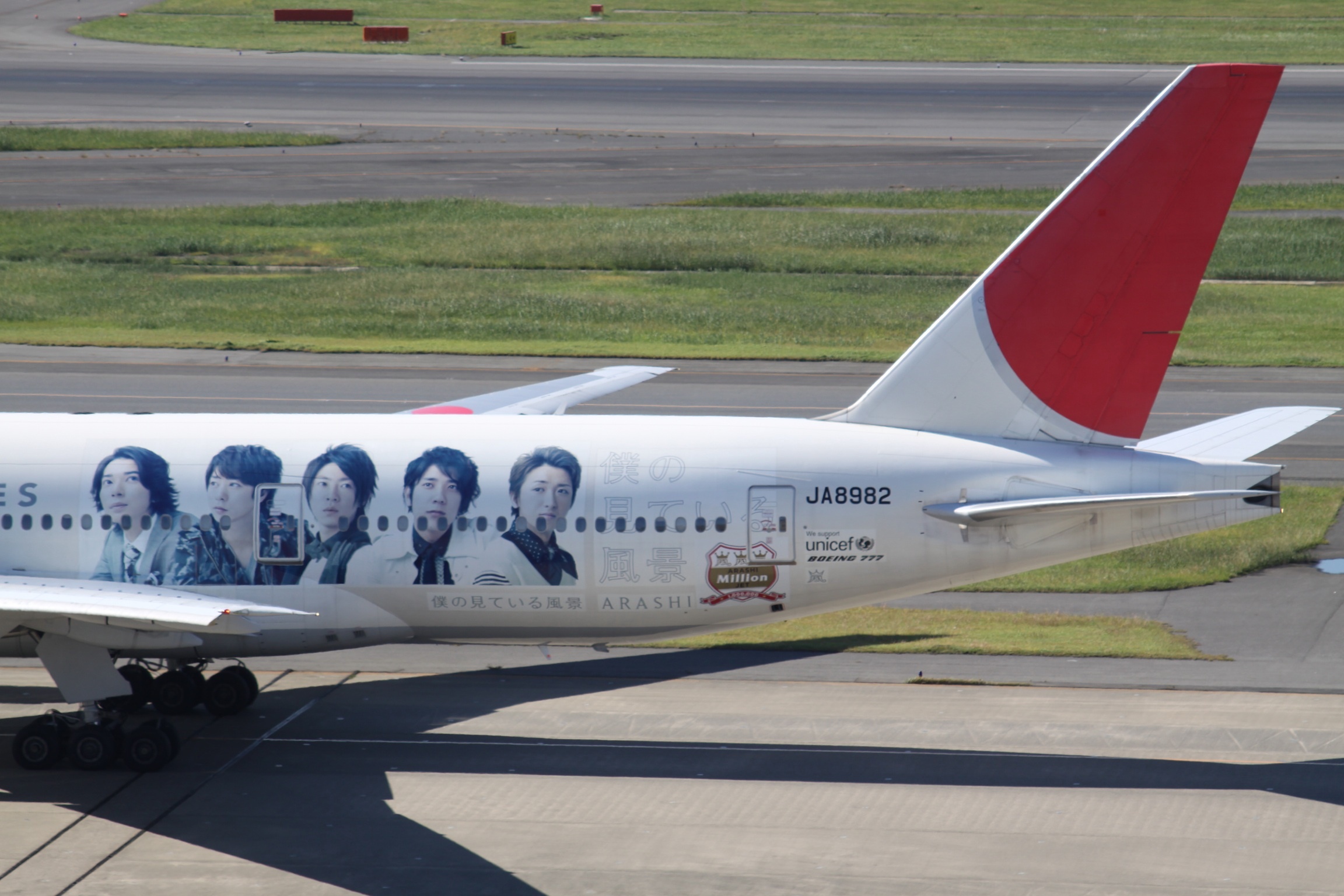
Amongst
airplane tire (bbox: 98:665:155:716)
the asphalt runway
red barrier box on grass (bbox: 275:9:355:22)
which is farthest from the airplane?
red barrier box on grass (bbox: 275:9:355:22)

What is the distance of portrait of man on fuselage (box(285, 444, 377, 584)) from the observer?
68.1ft

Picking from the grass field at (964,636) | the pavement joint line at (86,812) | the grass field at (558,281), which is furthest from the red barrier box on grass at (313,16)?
the pavement joint line at (86,812)

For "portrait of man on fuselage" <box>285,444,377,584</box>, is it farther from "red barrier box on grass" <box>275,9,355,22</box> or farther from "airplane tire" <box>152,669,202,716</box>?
"red barrier box on grass" <box>275,9,355,22</box>

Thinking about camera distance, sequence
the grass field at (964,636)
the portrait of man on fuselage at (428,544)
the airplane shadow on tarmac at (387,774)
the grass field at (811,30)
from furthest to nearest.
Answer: the grass field at (811,30) < the grass field at (964,636) < the portrait of man on fuselage at (428,544) < the airplane shadow on tarmac at (387,774)

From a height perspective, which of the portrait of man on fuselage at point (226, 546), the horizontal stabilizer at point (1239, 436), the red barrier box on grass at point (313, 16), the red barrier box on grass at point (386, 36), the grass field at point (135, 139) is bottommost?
the portrait of man on fuselage at point (226, 546)

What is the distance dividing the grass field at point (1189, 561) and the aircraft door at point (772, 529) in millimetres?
9181

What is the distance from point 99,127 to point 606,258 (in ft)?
115

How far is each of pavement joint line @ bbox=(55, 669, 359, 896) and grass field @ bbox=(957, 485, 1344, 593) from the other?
12188 mm

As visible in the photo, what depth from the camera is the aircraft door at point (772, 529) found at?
2027 cm

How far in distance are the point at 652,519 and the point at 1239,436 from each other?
26.8 feet

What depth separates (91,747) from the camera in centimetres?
2011

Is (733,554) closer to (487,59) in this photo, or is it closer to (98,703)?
(98,703)

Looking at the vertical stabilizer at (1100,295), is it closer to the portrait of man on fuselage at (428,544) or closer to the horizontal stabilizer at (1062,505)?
the horizontal stabilizer at (1062,505)

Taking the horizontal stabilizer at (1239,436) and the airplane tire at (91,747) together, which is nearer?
the airplane tire at (91,747)
